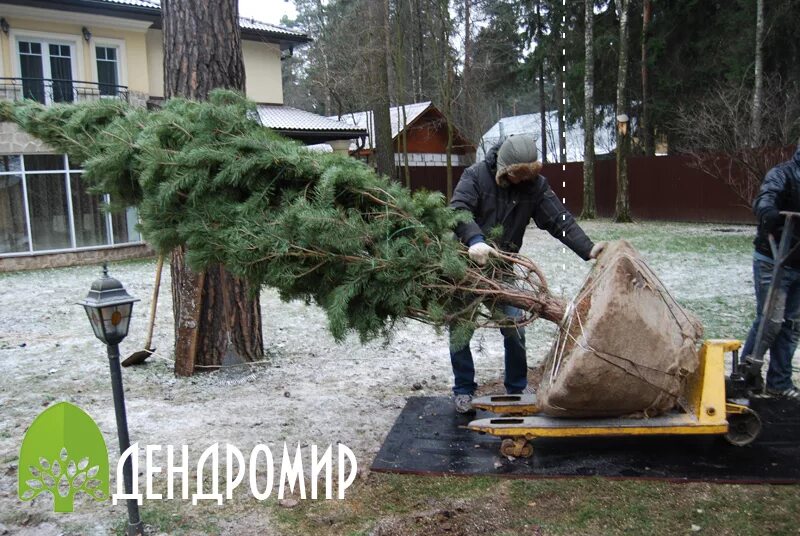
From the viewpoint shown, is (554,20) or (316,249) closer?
(316,249)

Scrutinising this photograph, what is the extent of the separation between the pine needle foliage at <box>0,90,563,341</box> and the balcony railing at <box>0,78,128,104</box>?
482 inches

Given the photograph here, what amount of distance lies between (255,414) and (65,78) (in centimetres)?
1461

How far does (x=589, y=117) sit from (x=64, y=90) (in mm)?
15737

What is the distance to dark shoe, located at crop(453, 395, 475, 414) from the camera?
15.7 feet

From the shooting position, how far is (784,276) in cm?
494

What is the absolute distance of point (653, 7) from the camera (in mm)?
24688

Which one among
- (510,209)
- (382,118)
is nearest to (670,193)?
(382,118)

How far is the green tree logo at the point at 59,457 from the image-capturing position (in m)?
3.38

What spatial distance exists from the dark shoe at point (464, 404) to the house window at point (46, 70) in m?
14.4

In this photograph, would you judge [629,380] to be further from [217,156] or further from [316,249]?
[217,156]

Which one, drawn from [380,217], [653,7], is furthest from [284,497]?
[653,7]

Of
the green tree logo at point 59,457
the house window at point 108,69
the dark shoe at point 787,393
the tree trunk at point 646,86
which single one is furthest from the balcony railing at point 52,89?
the tree trunk at point 646,86

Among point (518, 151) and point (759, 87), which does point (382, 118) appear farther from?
point (518, 151)

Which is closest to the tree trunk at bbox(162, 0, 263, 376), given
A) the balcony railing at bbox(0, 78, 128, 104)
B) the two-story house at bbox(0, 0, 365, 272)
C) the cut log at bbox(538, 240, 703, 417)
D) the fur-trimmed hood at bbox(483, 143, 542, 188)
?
the fur-trimmed hood at bbox(483, 143, 542, 188)
